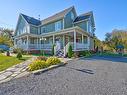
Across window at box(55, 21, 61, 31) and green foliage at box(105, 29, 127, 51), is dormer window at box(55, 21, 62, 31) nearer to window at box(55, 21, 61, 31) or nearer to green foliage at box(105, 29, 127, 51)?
window at box(55, 21, 61, 31)

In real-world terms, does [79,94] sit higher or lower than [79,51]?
lower

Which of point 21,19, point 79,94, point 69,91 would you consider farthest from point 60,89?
point 21,19

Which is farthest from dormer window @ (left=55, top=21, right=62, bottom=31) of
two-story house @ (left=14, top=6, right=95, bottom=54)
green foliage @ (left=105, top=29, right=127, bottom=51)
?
green foliage @ (left=105, top=29, right=127, bottom=51)

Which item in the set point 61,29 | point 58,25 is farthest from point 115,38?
point 61,29

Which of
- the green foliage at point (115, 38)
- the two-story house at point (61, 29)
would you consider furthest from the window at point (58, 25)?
the green foliage at point (115, 38)

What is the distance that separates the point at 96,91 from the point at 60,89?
4.19 feet

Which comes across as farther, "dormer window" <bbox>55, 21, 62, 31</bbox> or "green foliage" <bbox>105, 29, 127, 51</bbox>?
"green foliage" <bbox>105, 29, 127, 51</bbox>

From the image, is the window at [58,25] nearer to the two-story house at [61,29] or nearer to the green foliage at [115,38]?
the two-story house at [61,29]

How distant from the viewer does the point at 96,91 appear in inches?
184

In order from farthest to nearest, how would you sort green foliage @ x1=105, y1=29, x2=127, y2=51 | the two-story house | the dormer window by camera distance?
green foliage @ x1=105, y1=29, x2=127, y2=51
the dormer window
the two-story house

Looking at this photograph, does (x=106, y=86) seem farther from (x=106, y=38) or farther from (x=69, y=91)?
(x=106, y=38)

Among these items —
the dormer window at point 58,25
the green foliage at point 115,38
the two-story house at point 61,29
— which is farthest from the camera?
the green foliage at point 115,38

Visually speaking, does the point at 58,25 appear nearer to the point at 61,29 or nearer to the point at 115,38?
the point at 61,29

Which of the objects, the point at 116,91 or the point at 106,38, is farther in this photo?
the point at 106,38
